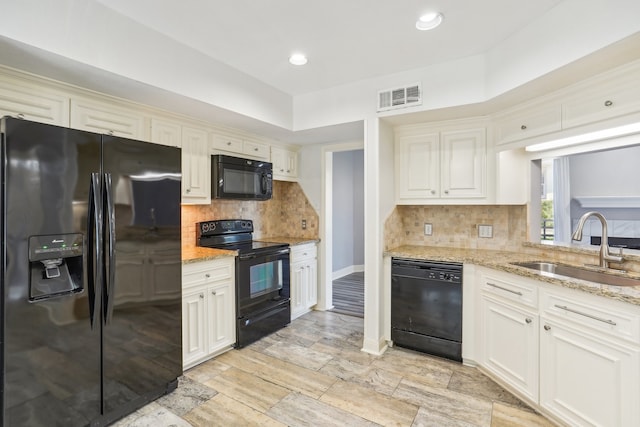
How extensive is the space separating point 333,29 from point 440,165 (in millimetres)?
1623

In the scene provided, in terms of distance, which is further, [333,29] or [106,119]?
[106,119]

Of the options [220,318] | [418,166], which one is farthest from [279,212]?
[418,166]

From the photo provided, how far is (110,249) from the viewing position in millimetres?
1896

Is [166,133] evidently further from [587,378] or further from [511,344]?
[587,378]

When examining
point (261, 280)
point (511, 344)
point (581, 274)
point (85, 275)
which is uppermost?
point (85, 275)

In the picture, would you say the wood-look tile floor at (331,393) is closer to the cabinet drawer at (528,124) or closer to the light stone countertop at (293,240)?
the light stone countertop at (293,240)

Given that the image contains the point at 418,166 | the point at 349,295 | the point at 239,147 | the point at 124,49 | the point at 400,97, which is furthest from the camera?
the point at 349,295

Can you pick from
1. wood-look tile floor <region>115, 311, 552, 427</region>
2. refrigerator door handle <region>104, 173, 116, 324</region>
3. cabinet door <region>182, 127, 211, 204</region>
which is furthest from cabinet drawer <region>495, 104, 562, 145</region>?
refrigerator door handle <region>104, 173, 116, 324</region>

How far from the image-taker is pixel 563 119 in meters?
2.24

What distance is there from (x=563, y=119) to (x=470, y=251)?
53.3 inches

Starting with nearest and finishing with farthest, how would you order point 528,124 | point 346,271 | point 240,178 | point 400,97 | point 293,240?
point 528,124 → point 400,97 → point 240,178 → point 293,240 → point 346,271

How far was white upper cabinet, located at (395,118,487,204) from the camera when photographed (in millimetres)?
2936

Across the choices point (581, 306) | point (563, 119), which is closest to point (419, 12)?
point (563, 119)

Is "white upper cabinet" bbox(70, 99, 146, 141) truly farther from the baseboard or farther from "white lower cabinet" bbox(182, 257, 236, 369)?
the baseboard
